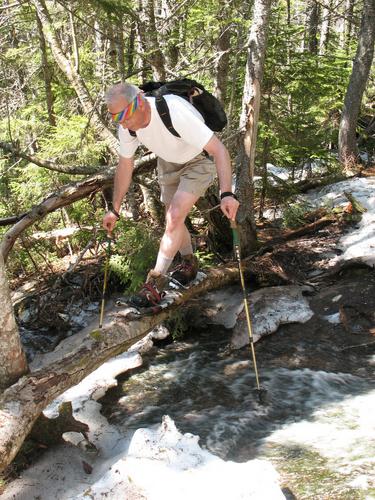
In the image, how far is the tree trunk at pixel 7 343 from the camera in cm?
434

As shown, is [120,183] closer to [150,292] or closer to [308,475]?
[150,292]

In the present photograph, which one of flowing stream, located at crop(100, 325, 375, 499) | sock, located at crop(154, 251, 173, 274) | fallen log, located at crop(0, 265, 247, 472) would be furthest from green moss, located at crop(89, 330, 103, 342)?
flowing stream, located at crop(100, 325, 375, 499)

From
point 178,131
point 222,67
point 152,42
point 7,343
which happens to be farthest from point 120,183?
point 222,67

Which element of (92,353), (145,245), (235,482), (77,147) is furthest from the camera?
(77,147)

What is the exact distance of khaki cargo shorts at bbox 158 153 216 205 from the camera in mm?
5137

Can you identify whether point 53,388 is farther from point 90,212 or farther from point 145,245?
point 90,212

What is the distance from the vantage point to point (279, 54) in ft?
32.8

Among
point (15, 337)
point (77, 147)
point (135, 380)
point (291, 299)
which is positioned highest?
point (77, 147)

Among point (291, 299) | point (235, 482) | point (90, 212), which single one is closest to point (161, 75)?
point (90, 212)

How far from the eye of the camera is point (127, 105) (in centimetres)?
441

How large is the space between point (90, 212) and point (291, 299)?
4.32 metres

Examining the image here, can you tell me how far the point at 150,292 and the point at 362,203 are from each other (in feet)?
23.0

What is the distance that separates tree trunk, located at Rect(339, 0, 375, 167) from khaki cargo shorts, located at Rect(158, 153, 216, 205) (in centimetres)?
1008

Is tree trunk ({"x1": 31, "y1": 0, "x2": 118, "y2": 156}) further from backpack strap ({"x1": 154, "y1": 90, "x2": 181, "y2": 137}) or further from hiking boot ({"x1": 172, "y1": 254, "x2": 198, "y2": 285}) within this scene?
backpack strap ({"x1": 154, "y1": 90, "x2": 181, "y2": 137})
